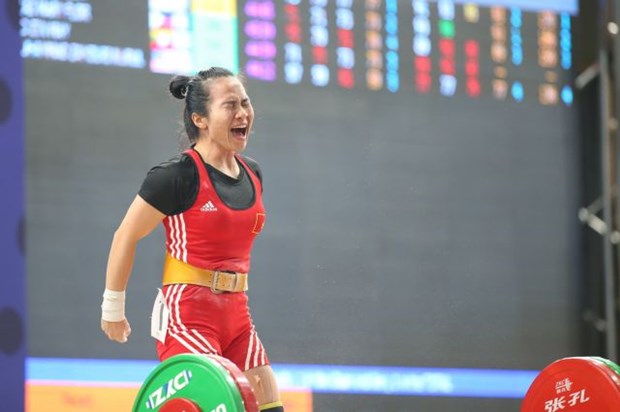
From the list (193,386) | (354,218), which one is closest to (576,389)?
(193,386)

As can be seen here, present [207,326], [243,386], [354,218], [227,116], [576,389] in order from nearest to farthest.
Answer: [243,386] < [207,326] < [227,116] < [576,389] < [354,218]

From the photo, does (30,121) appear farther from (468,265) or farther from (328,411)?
(468,265)

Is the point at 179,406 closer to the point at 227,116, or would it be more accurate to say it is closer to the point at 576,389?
the point at 227,116

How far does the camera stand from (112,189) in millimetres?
5137

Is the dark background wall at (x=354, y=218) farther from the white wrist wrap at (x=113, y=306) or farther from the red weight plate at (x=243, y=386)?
the red weight plate at (x=243, y=386)

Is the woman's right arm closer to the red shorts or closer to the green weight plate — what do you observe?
the red shorts

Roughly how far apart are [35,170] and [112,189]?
362 mm

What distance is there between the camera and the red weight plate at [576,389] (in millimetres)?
3816

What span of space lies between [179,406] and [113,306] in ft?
1.42

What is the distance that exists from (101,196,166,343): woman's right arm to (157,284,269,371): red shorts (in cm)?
15

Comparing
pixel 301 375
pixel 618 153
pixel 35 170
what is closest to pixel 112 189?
pixel 35 170

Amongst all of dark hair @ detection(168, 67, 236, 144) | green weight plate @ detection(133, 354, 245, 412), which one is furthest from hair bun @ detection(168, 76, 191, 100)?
green weight plate @ detection(133, 354, 245, 412)

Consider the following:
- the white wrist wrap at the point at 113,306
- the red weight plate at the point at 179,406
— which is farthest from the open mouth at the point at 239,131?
the red weight plate at the point at 179,406

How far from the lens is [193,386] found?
3330mm
